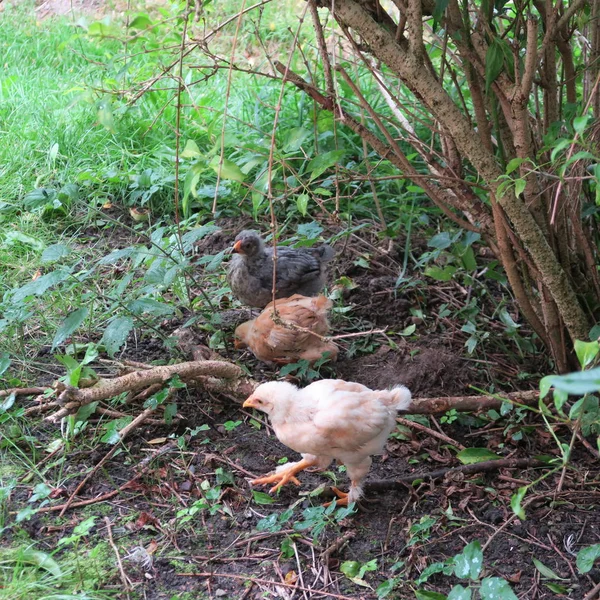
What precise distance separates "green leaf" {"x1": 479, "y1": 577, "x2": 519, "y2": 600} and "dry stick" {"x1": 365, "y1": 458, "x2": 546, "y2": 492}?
0.79 meters

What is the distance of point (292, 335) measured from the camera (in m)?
3.69

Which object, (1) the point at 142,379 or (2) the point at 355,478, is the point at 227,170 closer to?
(1) the point at 142,379

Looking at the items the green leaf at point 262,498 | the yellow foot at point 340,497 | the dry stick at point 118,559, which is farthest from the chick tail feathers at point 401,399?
the dry stick at point 118,559

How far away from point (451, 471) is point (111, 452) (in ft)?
4.74

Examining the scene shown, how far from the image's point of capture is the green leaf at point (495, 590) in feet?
7.33

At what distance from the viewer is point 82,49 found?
6.91 m

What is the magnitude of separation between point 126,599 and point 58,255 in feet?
5.15

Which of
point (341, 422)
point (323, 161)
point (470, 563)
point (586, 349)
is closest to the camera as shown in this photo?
point (586, 349)

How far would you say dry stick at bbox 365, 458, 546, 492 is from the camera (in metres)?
3.07

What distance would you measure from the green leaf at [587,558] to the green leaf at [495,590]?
0.95 feet

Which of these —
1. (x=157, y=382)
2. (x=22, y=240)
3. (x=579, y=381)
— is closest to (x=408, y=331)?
(x=157, y=382)

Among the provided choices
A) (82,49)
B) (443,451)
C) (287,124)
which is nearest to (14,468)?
(443,451)

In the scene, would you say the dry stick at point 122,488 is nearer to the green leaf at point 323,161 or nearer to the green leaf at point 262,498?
the green leaf at point 262,498

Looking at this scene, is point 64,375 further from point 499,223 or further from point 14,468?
point 499,223
